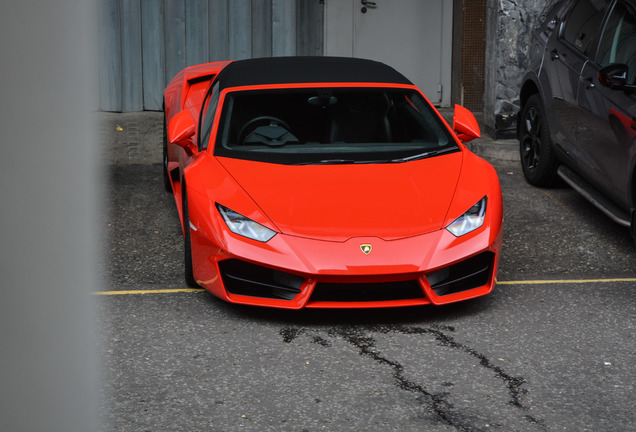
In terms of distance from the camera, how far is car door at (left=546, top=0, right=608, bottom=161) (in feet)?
→ 21.6

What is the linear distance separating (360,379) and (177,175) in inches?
133

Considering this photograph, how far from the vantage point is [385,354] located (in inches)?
161

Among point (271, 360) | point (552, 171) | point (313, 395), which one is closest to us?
point (313, 395)

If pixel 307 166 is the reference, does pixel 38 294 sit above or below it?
above

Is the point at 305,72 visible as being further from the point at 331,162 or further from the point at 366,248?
the point at 366,248

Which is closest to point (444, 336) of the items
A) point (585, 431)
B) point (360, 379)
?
point (360, 379)

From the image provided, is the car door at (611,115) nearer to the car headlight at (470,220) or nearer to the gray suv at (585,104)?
the gray suv at (585,104)

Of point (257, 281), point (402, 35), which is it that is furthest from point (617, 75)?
point (402, 35)

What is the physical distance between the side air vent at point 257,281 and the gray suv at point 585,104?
237cm

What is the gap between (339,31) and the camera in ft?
37.9

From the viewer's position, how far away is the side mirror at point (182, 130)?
220 inches

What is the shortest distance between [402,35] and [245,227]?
777cm

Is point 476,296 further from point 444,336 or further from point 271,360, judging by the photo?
point 271,360

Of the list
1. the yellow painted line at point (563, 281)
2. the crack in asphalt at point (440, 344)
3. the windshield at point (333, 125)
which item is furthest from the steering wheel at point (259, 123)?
the yellow painted line at point (563, 281)
